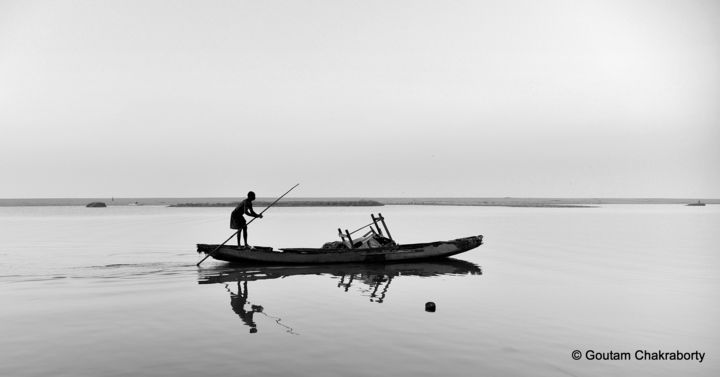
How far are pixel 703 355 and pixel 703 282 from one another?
427 inches

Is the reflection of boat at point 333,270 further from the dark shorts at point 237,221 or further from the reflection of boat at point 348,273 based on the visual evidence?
the dark shorts at point 237,221

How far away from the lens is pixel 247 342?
10.0 metres

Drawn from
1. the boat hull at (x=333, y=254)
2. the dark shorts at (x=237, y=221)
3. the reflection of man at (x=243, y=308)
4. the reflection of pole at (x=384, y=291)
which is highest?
the dark shorts at (x=237, y=221)

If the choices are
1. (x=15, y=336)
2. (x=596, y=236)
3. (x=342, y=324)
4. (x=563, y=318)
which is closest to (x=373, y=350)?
(x=342, y=324)

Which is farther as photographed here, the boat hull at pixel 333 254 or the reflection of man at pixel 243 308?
the boat hull at pixel 333 254

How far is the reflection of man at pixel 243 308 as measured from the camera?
38.4 feet

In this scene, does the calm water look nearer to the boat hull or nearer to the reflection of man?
the reflection of man

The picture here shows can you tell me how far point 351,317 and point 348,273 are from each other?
8.41m

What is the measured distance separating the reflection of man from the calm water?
5 centimetres

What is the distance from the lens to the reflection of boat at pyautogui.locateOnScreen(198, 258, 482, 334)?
16609mm

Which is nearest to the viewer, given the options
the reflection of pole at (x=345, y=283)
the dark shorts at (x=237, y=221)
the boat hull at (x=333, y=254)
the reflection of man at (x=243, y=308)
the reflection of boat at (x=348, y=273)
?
the reflection of man at (x=243, y=308)

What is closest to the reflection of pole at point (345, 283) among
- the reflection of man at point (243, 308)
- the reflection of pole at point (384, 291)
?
the reflection of pole at point (384, 291)

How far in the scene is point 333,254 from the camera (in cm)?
2242

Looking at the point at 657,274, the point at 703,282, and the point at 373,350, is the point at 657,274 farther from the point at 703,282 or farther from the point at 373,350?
the point at 373,350
